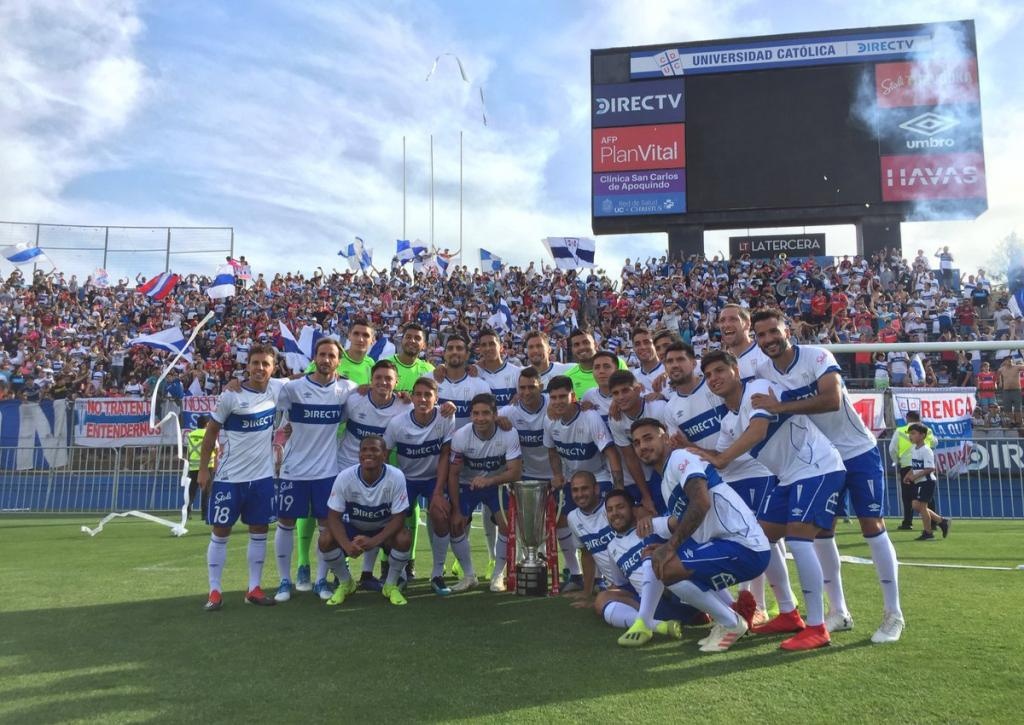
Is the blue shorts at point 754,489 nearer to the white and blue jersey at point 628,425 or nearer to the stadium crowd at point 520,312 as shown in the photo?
the white and blue jersey at point 628,425

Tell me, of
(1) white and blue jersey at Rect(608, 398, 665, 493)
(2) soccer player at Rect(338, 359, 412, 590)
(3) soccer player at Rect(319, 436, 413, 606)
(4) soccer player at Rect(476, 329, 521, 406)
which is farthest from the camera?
(4) soccer player at Rect(476, 329, 521, 406)

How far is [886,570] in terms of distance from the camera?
5242mm

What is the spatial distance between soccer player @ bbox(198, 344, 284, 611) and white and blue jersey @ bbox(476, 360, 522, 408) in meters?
2.26

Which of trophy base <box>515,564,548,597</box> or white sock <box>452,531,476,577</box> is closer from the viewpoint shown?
trophy base <box>515,564,548,597</box>

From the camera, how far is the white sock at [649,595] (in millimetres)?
5203

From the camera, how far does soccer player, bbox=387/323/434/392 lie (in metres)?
8.01

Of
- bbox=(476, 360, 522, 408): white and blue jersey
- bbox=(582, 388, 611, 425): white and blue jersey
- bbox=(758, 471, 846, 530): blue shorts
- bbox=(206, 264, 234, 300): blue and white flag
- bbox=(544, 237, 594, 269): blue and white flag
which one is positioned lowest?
bbox=(758, 471, 846, 530): blue shorts

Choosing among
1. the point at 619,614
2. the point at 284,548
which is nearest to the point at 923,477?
the point at 619,614

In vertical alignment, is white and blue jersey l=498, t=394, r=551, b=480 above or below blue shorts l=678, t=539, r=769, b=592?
above

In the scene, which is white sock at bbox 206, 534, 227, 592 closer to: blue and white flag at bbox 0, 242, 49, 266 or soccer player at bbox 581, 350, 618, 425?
soccer player at bbox 581, 350, 618, 425

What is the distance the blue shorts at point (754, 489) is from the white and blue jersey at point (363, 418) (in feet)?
11.0

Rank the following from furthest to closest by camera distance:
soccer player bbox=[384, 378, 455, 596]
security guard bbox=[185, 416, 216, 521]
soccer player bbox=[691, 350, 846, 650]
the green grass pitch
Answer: security guard bbox=[185, 416, 216, 521] < soccer player bbox=[384, 378, 455, 596] < soccer player bbox=[691, 350, 846, 650] < the green grass pitch

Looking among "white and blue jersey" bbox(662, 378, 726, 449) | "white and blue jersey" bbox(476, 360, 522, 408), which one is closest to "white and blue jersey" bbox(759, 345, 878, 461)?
"white and blue jersey" bbox(662, 378, 726, 449)

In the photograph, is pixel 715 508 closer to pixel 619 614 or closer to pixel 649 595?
pixel 649 595
